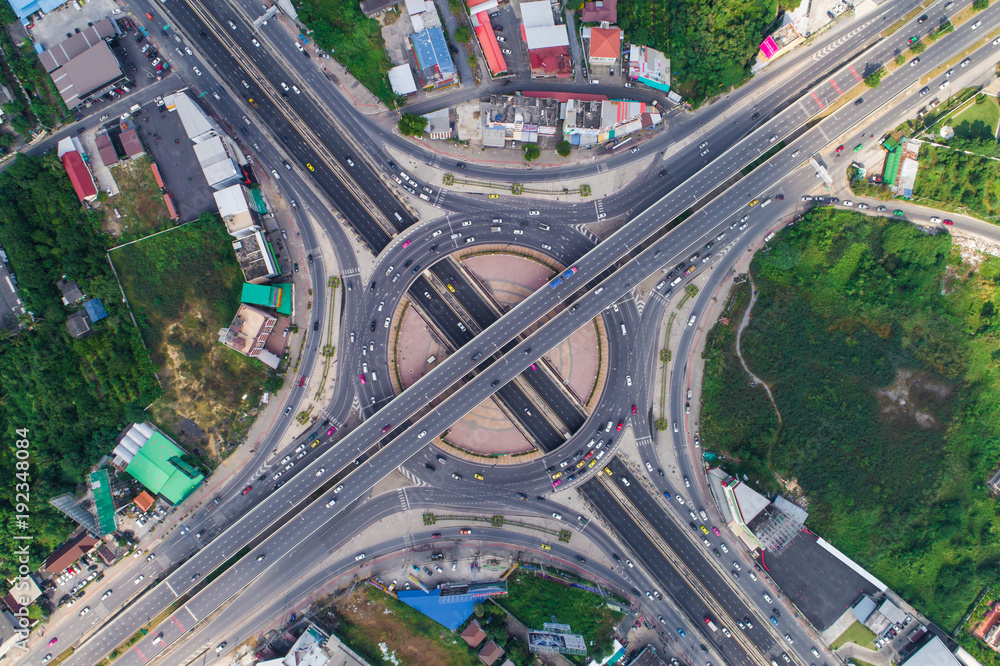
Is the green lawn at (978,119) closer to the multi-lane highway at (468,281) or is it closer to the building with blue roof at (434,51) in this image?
the multi-lane highway at (468,281)

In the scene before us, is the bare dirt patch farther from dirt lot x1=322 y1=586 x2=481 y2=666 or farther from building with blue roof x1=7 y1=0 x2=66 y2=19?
building with blue roof x1=7 y1=0 x2=66 y2=19

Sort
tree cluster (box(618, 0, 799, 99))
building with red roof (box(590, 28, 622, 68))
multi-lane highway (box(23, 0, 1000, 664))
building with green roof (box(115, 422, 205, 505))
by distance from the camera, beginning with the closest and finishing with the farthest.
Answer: building with red roof (box(590, 28, 622, 68)) → building with green roof (box(115, 422, 205, 505)) → tree cluster (box(618, 0, 799, 99)) → multi-lane highway (box(23, 0, 1000, 664))

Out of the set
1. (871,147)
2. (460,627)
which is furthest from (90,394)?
(871,147)

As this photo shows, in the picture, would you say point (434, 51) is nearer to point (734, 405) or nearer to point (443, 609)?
point (734, 405)

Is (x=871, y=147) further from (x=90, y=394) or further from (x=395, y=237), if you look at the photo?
(x=90, y=394)

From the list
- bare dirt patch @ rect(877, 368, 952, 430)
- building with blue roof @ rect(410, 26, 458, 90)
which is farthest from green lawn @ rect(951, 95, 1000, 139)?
building with blue roof @ rect(410, 26, 458, 90)

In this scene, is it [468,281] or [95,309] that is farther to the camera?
[468,281]

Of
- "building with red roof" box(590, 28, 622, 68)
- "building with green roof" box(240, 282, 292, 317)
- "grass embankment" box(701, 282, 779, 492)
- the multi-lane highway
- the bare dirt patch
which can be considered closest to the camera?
"building with green roof" box(240, 282, 292, 317)

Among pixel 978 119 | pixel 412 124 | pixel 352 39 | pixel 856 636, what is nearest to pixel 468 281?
pixel 412 124
